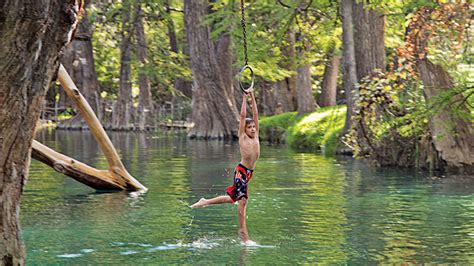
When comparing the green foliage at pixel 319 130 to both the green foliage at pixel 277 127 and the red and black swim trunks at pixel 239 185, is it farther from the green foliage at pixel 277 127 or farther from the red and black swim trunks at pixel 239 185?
the red and black swim trunks at pixel 239 185

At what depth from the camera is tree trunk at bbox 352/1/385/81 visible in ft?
90.4

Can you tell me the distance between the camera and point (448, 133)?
68.4 ft

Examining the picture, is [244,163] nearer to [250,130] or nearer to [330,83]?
[250,130]

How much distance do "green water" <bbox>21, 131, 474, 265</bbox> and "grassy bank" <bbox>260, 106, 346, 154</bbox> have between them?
6668 millimetres

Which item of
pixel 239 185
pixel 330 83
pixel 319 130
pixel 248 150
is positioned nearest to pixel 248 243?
pixel 239 185

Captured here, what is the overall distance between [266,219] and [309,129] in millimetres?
19840

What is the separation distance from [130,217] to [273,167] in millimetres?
10381

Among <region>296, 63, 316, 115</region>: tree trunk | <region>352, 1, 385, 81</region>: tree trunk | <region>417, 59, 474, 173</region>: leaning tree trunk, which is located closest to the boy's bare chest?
<region>417, 59, 474, 173</region>: leaning tree trunk

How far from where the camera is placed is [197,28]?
1564 inches

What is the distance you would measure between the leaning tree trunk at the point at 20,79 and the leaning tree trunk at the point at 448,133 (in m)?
14.3

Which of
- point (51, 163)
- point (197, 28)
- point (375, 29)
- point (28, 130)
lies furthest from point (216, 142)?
point (28, 130)

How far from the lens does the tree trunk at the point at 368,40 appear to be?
27.6m

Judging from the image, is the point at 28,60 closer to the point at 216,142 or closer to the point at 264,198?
the point at 264,198

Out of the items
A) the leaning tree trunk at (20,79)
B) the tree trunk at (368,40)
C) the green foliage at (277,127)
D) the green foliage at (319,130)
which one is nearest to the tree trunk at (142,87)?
the green foliage at (277,127)
